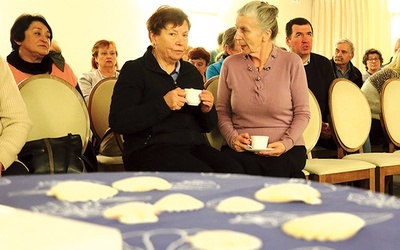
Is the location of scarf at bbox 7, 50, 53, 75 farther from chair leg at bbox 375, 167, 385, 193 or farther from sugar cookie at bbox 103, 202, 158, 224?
sugar cookie at bbox 103, 202, 158, 224

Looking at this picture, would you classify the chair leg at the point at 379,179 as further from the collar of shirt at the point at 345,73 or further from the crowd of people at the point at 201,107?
the collar of shirt at the point at 345,73

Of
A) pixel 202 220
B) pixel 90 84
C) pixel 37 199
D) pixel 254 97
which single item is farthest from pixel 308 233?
pixel 90 84

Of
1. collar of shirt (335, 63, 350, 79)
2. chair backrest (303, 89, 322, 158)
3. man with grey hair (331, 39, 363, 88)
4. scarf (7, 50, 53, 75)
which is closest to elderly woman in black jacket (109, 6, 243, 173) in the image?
chair backrest (303, 89, 322, 158)

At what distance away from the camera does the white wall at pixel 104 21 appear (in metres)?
7.47

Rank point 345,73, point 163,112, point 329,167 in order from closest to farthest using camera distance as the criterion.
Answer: point 163,112 < point 329,167 < point 345,73

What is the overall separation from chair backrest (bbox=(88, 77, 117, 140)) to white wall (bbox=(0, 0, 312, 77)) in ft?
13.8

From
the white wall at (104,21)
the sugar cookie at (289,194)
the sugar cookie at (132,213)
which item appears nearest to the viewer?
the sugar cookie at (132,213)

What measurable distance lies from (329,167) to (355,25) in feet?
23.0

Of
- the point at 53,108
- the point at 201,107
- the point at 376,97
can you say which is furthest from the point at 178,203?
the point at 376,97

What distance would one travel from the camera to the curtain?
938 cm

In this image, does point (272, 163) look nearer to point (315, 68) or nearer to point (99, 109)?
point (99, 109)

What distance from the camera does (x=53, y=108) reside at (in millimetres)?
2920

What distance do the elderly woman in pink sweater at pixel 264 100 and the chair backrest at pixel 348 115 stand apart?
68cm

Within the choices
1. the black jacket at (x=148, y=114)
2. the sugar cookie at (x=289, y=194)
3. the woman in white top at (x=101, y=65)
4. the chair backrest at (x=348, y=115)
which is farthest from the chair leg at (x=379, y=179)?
the woman in white top at (x=101, y=65)
